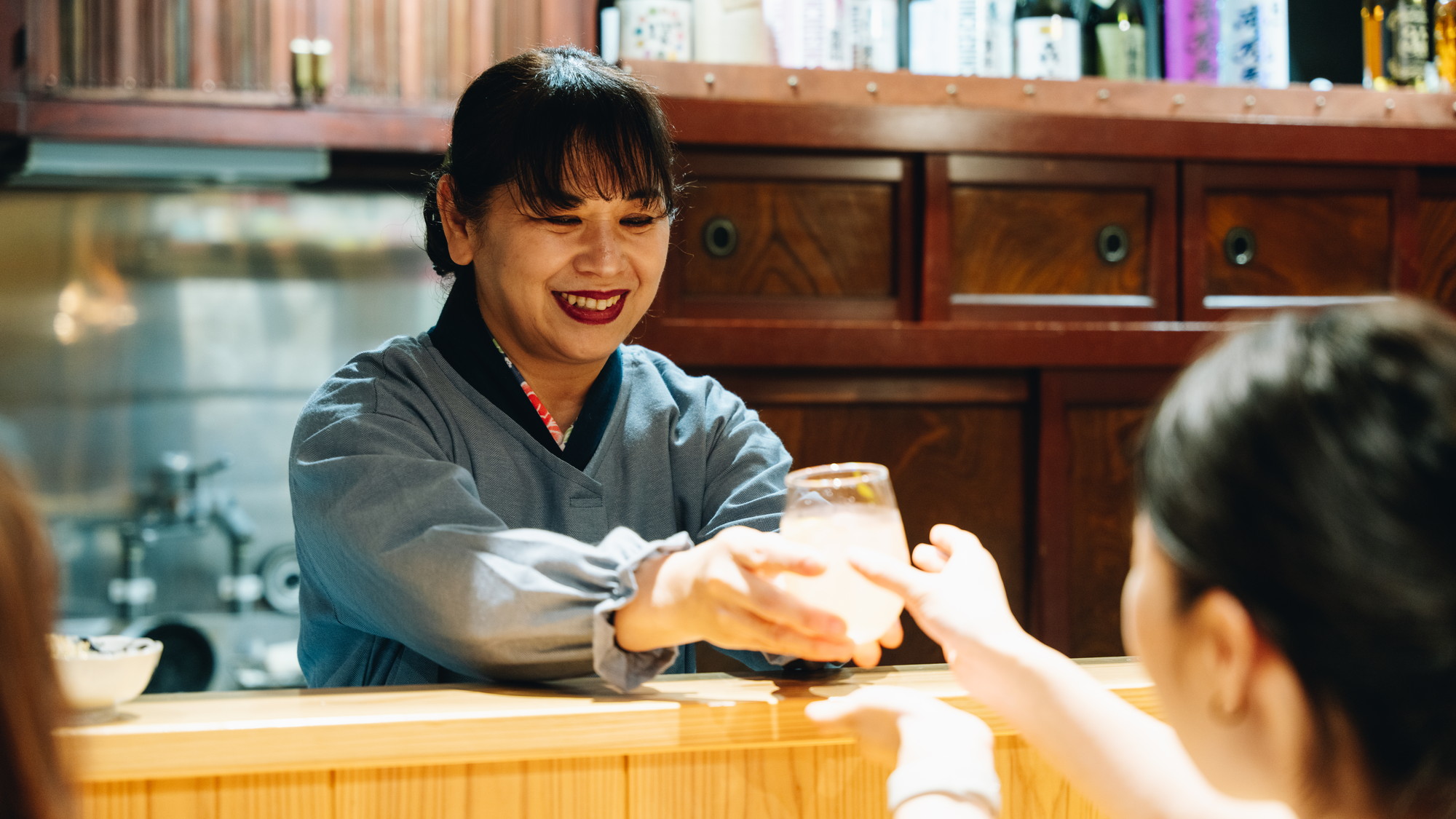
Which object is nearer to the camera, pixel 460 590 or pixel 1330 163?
pixel 460 590

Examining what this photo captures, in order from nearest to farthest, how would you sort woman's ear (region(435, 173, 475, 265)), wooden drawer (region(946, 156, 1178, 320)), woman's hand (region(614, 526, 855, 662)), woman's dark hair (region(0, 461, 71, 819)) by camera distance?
woman's dark hair (region(0, 461, 71, 819)) < woman's hand (region(614, 526, 855, 662)) < woman's ear (region(435, 173, 475, 265)) < wooden drawer (region(946, 156, 1178, 320))

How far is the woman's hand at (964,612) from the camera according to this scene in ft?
2.85

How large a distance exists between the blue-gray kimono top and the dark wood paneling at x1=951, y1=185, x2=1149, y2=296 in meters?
0.93

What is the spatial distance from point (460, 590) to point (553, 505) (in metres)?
0.40

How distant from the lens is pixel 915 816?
0.73m

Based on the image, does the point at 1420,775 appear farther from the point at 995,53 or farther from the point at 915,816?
the point at 995,53

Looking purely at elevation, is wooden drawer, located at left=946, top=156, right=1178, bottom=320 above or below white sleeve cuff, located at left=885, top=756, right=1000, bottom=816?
above

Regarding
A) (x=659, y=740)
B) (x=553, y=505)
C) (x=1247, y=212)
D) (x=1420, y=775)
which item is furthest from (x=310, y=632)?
(x=1247, y=212)

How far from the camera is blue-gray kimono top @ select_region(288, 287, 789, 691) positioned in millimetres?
938

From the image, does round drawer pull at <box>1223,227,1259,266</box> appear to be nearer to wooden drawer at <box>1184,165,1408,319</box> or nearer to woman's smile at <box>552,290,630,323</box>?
wooden drawer at <box>1184,165,1408,319</box>

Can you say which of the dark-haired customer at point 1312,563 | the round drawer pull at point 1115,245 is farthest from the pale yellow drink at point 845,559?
the round drawer pull at point 1115,245

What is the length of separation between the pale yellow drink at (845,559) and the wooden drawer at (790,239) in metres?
1.30

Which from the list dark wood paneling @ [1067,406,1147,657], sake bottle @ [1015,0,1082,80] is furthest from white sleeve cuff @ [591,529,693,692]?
sake bottle @ [1015,0,1082,80]

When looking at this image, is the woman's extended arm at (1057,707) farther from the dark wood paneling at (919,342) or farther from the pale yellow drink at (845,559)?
the dark wood paneling at (919,342)
